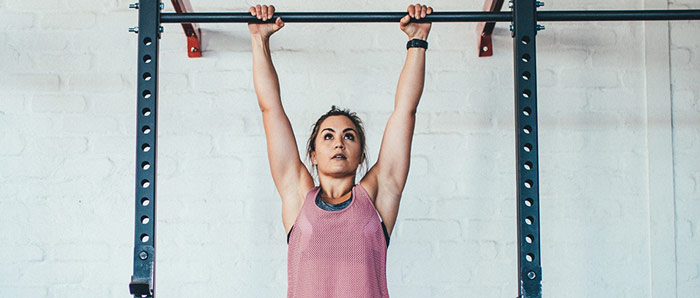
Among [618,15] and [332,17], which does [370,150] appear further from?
[618,15]

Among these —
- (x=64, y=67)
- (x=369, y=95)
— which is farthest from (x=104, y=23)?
(x=369, y=95)

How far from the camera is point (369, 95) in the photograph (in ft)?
8.68

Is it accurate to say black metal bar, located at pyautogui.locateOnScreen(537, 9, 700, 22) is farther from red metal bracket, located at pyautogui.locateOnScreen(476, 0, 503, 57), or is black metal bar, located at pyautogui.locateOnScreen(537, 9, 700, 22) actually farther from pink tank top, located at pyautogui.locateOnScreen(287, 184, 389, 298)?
pink tank top, located at pyautogui.locateOnScreen(287, 184, 389, 298)

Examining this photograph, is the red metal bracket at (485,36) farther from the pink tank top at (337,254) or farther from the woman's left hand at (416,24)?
the pink tank top at (337,254)

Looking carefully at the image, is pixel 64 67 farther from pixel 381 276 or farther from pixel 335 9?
pixel 381 276

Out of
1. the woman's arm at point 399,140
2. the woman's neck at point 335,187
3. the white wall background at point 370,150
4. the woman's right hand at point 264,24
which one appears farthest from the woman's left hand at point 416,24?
the white wall background at point 370,150

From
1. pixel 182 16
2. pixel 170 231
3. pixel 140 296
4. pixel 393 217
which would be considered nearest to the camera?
pixel 140 296

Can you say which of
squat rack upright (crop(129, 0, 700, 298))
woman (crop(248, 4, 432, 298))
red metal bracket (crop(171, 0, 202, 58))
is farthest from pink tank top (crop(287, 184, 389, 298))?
Result: red metal bracket (crop(171, 0, 202, 58))

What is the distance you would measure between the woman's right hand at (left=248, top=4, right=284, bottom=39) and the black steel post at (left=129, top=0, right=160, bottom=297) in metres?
0.26

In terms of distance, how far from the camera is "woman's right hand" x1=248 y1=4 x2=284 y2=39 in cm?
199

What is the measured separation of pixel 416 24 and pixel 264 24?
43 centimetres

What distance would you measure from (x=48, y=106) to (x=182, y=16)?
97cm

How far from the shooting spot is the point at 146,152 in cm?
183

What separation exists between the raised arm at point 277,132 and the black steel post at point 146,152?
299mm
